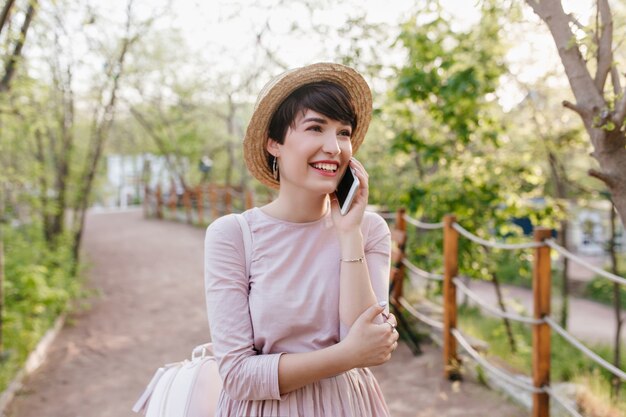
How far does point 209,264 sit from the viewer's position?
1.46 meters

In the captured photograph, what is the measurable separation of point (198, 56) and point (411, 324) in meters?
12.0

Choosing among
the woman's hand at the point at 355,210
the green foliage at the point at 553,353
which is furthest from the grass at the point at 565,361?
the woman's hand at the point at 355,210

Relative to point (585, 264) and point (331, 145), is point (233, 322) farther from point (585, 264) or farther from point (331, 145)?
point (585, 264)

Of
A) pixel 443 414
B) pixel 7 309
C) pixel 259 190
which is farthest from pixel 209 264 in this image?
pixel 259 190

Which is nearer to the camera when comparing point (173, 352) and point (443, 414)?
point (443, 414)

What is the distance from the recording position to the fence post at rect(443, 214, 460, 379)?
4297mm

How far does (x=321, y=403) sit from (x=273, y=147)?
0.73 m

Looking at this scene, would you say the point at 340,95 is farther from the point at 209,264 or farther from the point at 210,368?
the point at 210,368

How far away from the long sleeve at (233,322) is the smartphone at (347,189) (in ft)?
0.97

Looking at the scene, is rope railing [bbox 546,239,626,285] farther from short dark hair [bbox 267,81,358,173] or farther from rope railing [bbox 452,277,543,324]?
short dark hair [bbox 267,81,358,173]

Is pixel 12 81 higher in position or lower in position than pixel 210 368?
higher

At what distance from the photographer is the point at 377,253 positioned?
1.58 meters

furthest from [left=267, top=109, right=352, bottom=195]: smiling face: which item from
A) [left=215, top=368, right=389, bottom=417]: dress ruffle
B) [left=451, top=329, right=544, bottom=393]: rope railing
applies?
[left=451, top=329, right=544, bottom=393]: rope railing

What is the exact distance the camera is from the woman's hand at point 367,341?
1.36m
